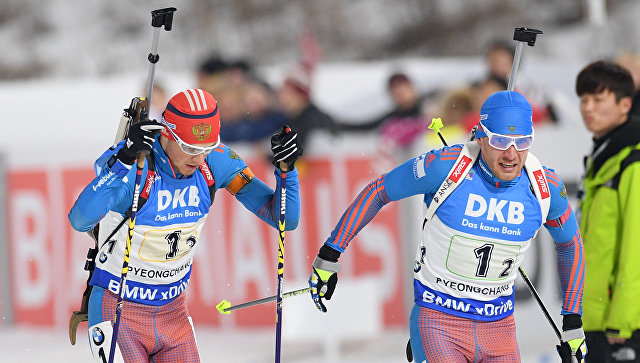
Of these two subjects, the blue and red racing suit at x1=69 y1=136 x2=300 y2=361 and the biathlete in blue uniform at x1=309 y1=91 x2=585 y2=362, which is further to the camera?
the biathlete in blue uniform at x1=309 y1=91 x2=585 y2=362

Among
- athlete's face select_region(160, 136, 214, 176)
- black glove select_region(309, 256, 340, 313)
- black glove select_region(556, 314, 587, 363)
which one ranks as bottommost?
black glove select_region(556, 314, 587, 363)

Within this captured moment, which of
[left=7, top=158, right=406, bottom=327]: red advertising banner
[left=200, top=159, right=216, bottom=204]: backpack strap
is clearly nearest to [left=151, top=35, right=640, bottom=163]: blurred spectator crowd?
[left=7, top=158, right=406, bottom=327]: red advertising banner

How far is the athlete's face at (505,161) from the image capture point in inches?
191

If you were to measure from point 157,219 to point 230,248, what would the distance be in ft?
15.9

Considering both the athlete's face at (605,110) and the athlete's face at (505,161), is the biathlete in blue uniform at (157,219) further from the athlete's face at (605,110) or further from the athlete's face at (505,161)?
the athlete's face at (605,110)

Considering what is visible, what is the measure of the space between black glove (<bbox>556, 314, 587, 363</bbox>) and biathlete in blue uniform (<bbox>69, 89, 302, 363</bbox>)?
1659 millimetres

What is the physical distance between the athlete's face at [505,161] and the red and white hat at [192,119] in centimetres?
129

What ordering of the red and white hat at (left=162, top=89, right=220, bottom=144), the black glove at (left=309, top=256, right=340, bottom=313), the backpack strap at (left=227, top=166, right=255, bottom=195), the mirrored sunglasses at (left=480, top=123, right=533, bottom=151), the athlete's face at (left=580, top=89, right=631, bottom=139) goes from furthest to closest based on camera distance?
the athlete's face at (left=580, top=89, right=631, bottom=139) → the backpack strap at (left=227, top=166, right=255, bottom=195) → the black glove at (left=309, top=256, right=340, bottom=313) → the mirrored sunglasses at (left=480, top=123, right=533, bottom=151) → the red and white hat at (left=162, top=89, right=220, bottom=144)

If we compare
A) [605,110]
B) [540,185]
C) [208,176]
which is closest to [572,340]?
[540,185]

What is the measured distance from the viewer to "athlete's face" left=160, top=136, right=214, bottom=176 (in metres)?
4.79

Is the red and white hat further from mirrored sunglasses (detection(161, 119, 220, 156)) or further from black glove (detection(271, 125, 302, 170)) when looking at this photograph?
black glove (detection(271, 125, 302, 170))

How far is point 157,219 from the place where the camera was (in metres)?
4.82

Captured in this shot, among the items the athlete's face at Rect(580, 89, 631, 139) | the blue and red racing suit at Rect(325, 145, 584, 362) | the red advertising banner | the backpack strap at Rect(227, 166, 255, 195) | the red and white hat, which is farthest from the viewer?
the red advertising banner

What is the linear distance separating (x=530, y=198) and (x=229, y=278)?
16.6 feet
